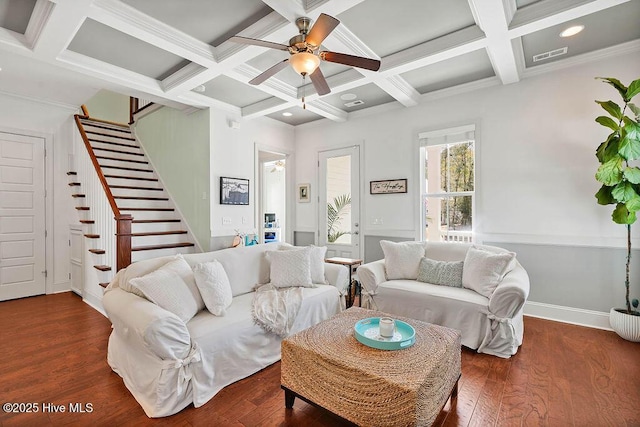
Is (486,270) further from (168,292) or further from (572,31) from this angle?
(168,292)

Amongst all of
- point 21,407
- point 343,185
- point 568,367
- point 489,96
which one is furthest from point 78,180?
point 568,367

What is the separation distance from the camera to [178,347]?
1.94 meters

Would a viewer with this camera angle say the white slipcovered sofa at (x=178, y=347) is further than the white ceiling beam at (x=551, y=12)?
No

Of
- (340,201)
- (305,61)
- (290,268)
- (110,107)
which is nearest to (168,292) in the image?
(290,268)

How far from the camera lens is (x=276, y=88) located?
3.82 metres

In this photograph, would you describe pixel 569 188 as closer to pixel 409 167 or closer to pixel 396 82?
pixel 409 167

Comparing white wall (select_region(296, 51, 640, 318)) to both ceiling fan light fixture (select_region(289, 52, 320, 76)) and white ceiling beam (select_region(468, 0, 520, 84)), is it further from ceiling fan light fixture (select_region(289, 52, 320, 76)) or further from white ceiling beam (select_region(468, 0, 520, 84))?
ceiling fan light fixture (select_region(289, 52, 320, 76))

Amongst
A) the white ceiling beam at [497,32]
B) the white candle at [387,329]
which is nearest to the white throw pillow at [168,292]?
the white candle at [387,329]

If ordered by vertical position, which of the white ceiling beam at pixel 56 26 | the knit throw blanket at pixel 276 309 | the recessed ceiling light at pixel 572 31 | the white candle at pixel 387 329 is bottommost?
the knit throw blanket at pixel 276 309

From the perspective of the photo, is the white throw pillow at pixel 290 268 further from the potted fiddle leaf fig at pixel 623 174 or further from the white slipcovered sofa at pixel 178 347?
the potted fiddle leaf fig at pixel 623 174

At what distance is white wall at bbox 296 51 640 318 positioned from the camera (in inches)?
127

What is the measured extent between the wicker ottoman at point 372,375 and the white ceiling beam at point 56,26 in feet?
9.37

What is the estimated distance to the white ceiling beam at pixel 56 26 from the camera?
A: 7.41 ft

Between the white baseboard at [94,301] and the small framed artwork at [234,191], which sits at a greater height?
the small framed artwork at [234,191]
